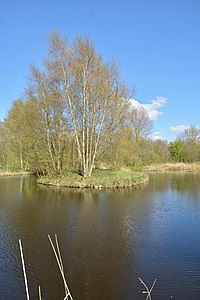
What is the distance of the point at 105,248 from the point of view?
787cm

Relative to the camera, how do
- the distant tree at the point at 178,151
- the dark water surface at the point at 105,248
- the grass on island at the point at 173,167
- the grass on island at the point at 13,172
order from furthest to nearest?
the distant tree at the point at 178,151, the grass on island at the point at 173,167, the grass on island at the point at 13,172, the dark water surface at the point at 105,248

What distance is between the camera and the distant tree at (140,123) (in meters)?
41.6

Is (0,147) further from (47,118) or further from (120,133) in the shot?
(120,133)

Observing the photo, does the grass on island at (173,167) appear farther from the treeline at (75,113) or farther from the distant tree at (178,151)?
the treeline at (75,113)

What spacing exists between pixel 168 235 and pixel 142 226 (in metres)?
1.29

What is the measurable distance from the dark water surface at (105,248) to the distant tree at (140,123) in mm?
27876

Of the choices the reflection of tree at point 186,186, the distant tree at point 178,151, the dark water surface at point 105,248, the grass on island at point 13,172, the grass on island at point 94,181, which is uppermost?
the distant tree at point 178,151

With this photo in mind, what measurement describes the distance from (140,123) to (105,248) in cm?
3601

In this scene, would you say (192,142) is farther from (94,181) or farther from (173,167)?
(94,181)

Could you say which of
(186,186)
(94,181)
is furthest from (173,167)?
(94,181)

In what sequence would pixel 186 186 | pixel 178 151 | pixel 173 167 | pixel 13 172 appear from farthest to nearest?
pixel 178 151 < pixel 173 167 < pixel 13 172 < pixel 186 186

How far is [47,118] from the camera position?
24.3 meters

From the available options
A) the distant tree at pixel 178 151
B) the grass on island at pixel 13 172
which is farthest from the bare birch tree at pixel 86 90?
the distant tree at pixel 178 151

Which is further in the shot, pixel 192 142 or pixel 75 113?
pixel 192 142
